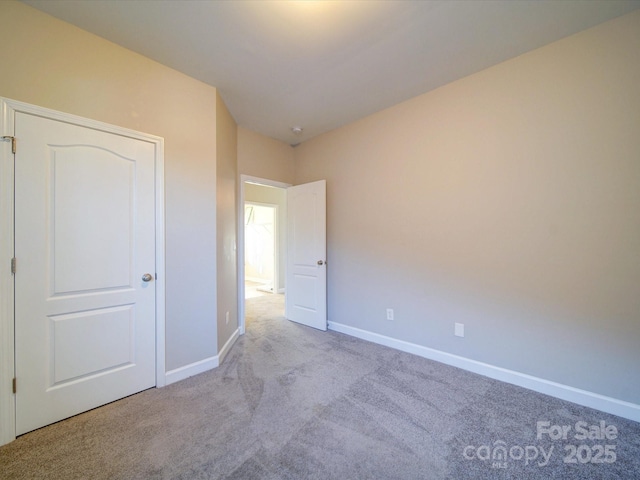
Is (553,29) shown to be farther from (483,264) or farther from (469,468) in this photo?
(469,468)

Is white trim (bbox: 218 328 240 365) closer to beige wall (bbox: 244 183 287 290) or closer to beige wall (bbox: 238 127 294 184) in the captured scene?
beige wall (bbox: 238 127 294 184)

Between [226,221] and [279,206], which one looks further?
[279,206]

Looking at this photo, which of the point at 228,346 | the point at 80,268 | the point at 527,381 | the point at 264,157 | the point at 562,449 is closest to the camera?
the point at 562,449

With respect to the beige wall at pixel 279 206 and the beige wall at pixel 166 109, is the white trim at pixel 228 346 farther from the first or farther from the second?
the beige wall at pixel 279 206

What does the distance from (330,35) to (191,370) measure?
3.09 meters

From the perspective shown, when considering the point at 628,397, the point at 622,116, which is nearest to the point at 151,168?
the point at 622,116

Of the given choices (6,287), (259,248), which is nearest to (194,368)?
(6,287)

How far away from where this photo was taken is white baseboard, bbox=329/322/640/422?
183 centimetres

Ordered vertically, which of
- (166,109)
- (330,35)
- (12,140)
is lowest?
(12,140)

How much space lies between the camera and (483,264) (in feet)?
7.87

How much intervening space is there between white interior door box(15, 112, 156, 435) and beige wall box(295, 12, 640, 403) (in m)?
2.41

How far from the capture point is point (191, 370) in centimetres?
240

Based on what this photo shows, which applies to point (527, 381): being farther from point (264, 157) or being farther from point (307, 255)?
point (264, 157)

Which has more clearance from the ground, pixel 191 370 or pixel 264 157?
pixel 264 157
